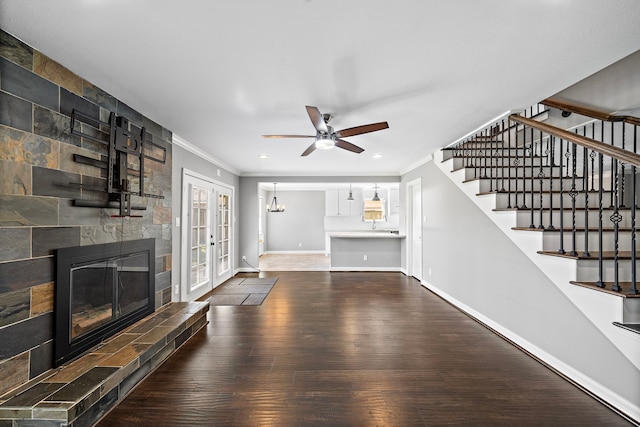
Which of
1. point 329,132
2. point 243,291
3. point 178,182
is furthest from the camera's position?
point 243,291

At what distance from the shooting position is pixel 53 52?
199 cm

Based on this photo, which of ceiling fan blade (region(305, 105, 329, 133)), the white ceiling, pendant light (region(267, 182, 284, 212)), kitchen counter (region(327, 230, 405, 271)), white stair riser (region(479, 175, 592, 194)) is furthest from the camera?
pendant light (region(267, 182, 284, 212))

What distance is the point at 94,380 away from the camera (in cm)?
191

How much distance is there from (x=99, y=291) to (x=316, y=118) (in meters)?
2.46

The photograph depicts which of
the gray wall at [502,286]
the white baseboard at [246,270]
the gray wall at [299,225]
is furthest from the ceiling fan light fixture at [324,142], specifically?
the gray wall at [299,225]

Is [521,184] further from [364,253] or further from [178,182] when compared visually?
[178,182]

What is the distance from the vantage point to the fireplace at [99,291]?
7.02 feet

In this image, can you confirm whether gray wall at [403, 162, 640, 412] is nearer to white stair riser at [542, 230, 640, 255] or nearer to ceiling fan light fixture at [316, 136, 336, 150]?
white stair riser at [542, 230, 640, 255]

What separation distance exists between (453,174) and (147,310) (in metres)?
4.32

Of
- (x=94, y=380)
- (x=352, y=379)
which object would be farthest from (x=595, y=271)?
(x=94, y=380)

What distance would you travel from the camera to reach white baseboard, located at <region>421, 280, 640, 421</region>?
1.93 meters

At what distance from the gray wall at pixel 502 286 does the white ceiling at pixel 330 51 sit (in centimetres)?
147

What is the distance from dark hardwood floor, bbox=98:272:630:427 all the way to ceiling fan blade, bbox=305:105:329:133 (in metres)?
2.19

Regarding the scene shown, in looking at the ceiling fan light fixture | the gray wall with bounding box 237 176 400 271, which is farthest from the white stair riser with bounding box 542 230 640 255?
the gray wall with bounding box 237 176 400 271
